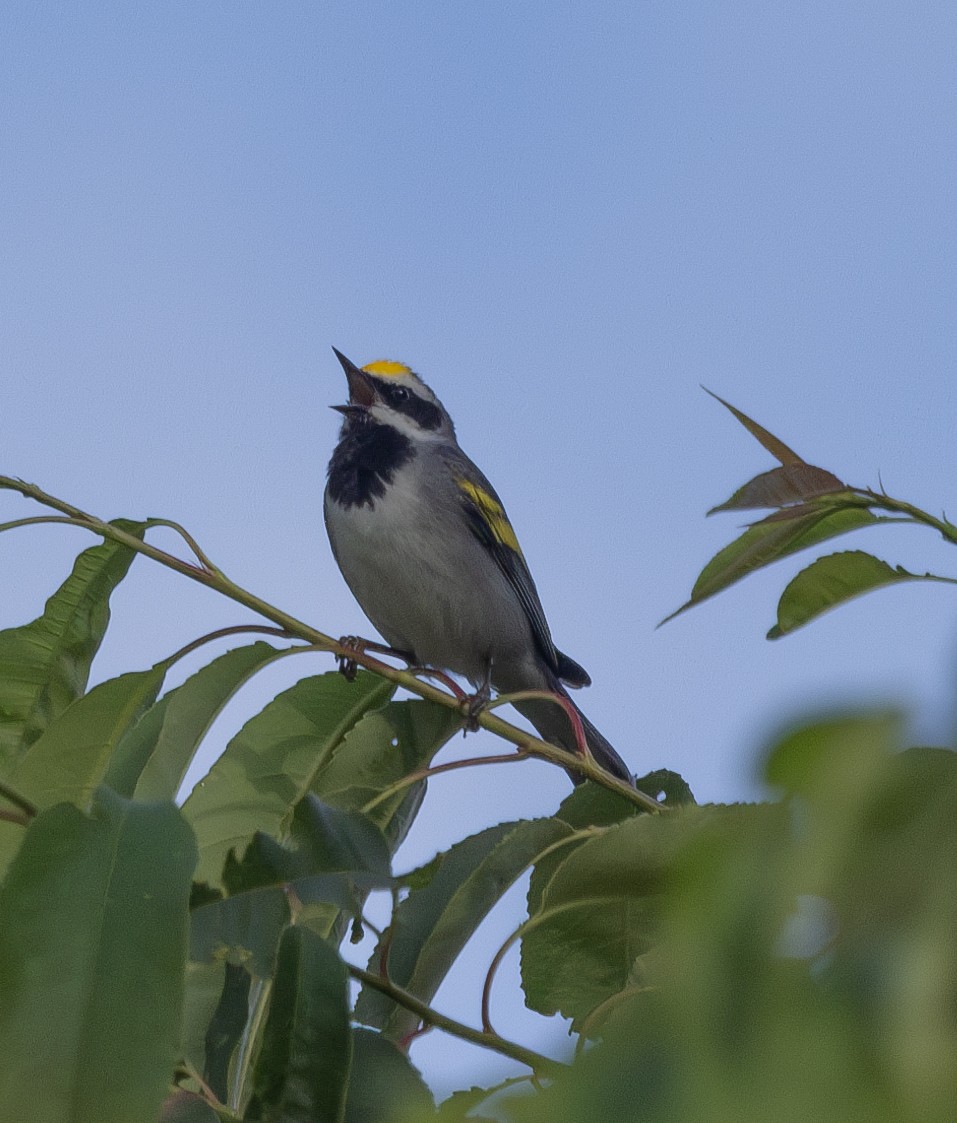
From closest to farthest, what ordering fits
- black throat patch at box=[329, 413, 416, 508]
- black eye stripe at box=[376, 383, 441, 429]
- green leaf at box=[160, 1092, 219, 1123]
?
1. green leaf at box=[160, 1092, 219, 1123]
2. black throat patch at box=[329, 413, 416, 508]
3. black eye stripe at box=[376, 383, 441, 429]

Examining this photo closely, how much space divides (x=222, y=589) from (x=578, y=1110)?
1.97 metres

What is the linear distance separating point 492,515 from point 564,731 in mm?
964

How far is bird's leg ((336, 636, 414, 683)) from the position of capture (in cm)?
242

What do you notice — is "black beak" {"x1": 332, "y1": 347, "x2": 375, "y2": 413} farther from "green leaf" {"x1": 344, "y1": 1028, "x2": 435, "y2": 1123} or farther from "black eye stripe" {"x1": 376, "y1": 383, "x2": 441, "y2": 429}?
"green leaf" {"x1": 344, "y1": 1028, "x2": 435, "y2": 1123}

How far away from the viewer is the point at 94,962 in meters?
1.19

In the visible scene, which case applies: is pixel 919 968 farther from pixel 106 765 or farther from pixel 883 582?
pixel 106 765

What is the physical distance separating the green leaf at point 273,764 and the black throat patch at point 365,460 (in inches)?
104

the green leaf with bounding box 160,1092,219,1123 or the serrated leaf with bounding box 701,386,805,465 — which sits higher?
the serrated leaf with bounding box 701,386,805,465

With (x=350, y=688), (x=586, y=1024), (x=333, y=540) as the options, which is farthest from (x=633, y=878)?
(x=333, y=540)

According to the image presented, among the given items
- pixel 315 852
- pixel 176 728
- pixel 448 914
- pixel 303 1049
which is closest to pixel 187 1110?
pixel 303 1049

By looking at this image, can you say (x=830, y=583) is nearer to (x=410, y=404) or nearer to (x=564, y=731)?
(x=564, y=731)

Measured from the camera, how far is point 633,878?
189 cm

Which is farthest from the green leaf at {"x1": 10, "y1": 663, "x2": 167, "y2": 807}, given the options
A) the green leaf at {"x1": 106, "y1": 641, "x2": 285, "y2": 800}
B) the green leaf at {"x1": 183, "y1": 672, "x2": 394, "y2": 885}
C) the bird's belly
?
the bird's belly

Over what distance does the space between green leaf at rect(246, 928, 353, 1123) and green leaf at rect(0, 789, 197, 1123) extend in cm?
31
